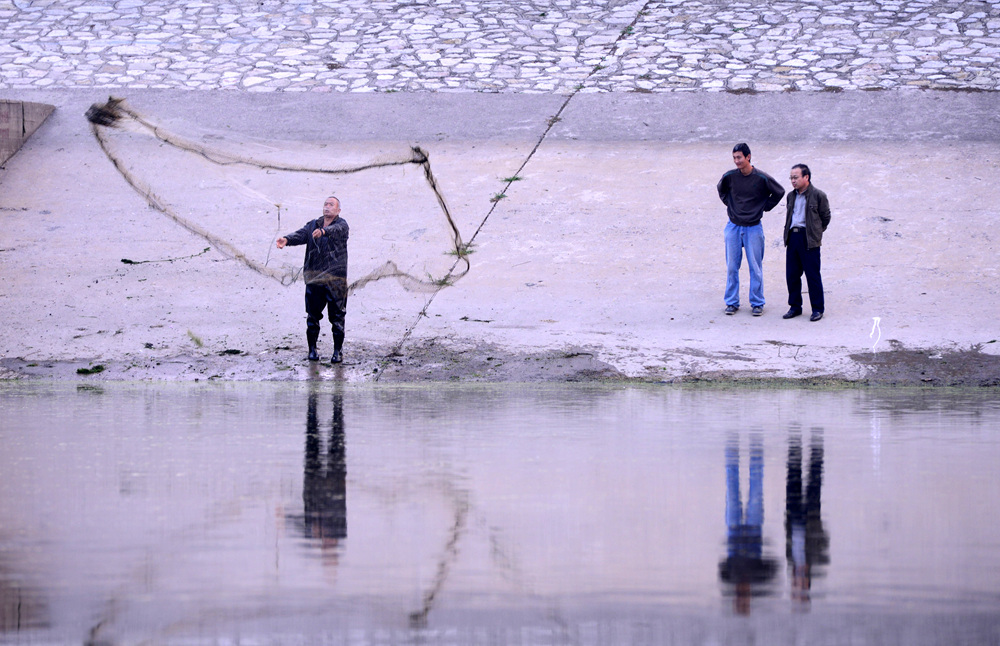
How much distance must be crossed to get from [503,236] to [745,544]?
10827mm

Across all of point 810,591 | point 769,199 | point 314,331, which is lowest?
point 314,331

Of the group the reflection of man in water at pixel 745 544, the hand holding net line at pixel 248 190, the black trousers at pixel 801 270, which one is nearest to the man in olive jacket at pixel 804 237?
the black trousers at pixel 801 270

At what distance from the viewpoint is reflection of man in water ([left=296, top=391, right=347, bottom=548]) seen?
182 inches

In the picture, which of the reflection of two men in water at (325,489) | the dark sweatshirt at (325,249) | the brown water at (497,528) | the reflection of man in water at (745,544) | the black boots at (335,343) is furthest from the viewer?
the dark sweatshirt at (325,249)

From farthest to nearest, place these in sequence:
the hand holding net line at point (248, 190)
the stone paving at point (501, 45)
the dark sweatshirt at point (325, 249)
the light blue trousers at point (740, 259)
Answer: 1. the stone paving at point (501, 45)
2. the hand holding net line at point (248, 190)
3. the light blue trousers at point (740, 259)
4. the dark sweatshirt at point (325, 249)

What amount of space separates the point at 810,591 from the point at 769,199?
9503 mm

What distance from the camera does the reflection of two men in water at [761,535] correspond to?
384 centimetres

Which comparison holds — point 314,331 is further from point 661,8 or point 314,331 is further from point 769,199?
point 661,8

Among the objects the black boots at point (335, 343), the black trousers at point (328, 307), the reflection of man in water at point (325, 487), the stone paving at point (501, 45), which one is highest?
the stone paving at point (501, 45)

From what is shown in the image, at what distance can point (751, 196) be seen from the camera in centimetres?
1282

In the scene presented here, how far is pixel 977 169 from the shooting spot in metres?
16.6

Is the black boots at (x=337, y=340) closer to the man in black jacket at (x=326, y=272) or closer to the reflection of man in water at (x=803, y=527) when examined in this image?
the man in black jacket at (x=326, y=272)

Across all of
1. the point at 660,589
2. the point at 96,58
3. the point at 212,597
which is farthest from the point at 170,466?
the point at 96,58

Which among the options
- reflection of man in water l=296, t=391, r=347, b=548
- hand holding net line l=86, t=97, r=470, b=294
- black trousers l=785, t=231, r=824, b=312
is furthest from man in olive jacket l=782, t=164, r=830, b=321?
reflection of man in water l=296, t=391, r=347, b=548
